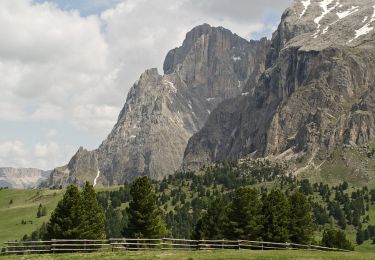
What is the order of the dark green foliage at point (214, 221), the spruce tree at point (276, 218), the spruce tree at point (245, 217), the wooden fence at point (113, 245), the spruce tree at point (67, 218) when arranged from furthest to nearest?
the dark green foliage at point (214, 221) → the spruce tree at point (245, 217) → the spruce tree at point (276, 218) → the spruce tree at point (67, 218) → the wooden fence at point (113, 245)

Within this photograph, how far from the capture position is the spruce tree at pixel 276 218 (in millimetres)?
90188

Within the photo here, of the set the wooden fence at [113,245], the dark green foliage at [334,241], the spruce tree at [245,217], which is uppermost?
the spruce tree at [245,217]

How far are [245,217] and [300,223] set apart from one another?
13513 mm

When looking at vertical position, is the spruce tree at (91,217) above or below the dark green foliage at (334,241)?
above

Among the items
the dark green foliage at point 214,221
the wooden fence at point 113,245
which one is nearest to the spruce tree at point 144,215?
the wooden fence at point 113,245

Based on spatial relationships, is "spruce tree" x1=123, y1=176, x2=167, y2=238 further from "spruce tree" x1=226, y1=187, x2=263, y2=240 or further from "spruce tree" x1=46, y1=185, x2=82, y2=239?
"spruce tree" x1=226, y1=187, x2=263, y2=240

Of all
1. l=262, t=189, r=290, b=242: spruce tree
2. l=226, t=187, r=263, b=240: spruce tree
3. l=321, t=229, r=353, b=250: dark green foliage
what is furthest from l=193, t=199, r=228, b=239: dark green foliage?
l=321, t=229, r=353, b=250: dark green foliage

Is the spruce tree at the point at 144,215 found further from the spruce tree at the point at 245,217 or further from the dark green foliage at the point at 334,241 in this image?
the dark green foliage at the point at 334,241

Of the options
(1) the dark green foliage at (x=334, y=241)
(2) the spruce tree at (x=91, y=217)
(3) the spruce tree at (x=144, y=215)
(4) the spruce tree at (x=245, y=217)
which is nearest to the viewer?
(3) the spruce tree at (x=144, y=215)

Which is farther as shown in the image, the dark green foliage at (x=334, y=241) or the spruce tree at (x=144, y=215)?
the dark green foliage at (x=334, y=241)

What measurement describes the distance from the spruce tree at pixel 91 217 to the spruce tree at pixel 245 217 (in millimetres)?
23105

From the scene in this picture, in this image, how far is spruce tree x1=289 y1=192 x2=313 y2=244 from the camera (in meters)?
96.4

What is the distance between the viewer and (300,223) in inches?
3858

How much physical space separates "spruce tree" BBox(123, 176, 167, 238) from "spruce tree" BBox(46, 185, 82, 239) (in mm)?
8429
